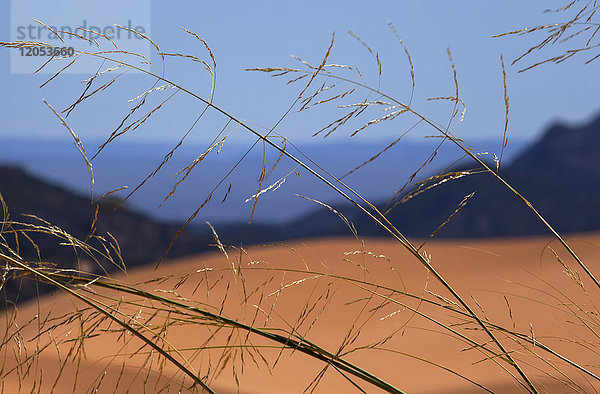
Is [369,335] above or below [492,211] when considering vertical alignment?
above

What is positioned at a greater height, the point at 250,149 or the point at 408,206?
the point at 250,149

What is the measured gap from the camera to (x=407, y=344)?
12.9 feet

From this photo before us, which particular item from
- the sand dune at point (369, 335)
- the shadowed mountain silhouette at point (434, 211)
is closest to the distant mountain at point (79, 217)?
the shadowed mountain silhouette at point (434, 211)

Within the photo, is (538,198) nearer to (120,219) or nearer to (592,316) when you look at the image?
(120,219)

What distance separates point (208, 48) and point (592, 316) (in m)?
0.71

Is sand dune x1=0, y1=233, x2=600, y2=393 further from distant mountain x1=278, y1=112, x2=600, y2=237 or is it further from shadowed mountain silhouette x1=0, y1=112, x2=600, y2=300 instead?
distant mountain x1=278, y1=112, x2=600, y2=237

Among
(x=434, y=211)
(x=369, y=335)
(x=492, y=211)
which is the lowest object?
(x=434, y=211)

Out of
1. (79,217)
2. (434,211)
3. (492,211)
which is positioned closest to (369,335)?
(79,217)

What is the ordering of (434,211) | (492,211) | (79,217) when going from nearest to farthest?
1. (79,217)
2. (492,211)
3. (434,211)

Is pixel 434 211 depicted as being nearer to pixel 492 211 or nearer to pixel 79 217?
pixel 492 211

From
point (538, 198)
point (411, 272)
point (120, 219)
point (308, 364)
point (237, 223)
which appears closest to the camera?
point (308, 364)

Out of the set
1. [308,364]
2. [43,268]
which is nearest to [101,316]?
[43,268]

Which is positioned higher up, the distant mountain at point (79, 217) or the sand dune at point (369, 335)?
the sand dune at point (369, 335)

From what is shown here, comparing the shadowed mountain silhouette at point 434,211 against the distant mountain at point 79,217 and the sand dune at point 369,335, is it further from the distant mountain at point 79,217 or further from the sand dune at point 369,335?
the sand dune at point 369,335
